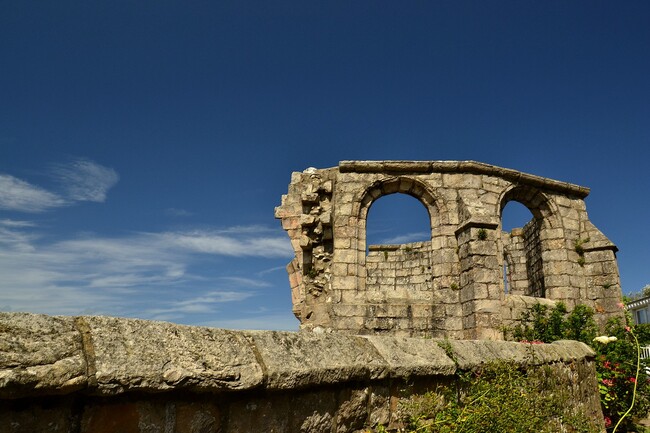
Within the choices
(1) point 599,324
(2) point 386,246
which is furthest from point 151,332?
(2) point 386,246

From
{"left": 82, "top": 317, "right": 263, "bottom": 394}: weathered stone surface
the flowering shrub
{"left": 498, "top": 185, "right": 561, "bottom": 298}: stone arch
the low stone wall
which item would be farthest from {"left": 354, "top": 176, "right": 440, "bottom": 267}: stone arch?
{"left": 82, "top": 317, "right": 263, "bottom": 394}: weathered stone surface

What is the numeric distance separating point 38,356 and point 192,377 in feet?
1.77

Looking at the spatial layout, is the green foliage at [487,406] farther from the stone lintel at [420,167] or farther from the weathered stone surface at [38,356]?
the stone lintel at [420,167]

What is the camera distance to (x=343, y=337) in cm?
273

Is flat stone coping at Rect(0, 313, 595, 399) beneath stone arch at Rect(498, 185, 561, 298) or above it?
beneath

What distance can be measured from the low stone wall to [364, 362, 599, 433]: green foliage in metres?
0.12

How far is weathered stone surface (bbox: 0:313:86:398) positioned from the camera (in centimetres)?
152

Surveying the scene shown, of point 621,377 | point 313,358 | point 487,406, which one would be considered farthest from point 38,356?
point 621,377

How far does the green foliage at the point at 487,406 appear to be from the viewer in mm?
2898

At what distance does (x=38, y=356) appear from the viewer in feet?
5.24

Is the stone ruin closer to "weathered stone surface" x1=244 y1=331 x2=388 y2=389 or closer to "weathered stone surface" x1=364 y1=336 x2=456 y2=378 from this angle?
"weathered stone surface" x1=364 y1=336 x2=456 y2=378

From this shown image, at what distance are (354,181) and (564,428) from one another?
6586 mm

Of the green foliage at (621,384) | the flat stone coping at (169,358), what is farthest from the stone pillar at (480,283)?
the flat stone coping at (169,358)

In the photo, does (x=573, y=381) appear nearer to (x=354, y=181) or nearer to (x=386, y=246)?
(x=354, y=181)
